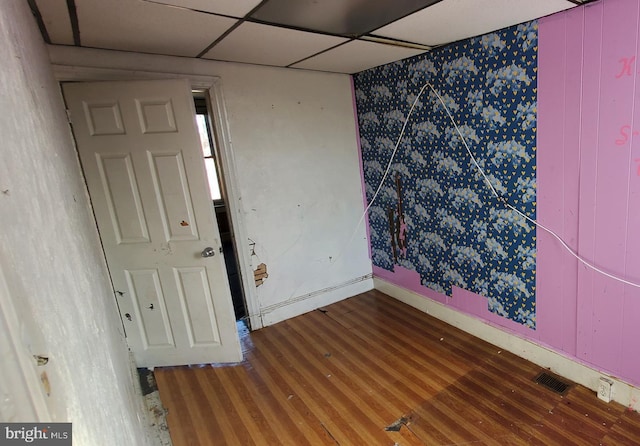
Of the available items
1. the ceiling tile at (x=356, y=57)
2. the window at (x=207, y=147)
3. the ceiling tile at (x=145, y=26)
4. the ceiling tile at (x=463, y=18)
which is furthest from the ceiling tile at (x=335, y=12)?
the window at (x=207, y=147)

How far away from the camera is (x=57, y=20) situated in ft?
5.63

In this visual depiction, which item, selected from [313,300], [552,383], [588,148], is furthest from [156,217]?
[552,383]

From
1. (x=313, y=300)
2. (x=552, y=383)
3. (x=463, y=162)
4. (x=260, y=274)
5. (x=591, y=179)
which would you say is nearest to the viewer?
(x=591, y=179)

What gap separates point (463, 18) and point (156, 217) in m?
2.28

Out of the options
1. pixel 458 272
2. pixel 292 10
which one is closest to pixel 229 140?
pixel 292 10

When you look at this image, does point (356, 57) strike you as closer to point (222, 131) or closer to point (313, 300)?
point (222, 131)

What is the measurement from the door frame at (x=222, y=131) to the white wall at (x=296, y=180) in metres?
0.04

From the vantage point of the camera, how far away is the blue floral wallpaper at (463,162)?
219cm

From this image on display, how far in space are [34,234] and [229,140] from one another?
2388 mm

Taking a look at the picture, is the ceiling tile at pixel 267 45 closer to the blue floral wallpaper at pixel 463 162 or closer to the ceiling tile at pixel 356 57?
the ceiling tile at pixel 356 57

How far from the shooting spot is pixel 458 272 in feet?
9.19

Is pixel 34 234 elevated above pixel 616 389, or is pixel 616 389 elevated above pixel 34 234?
pixel 34 234

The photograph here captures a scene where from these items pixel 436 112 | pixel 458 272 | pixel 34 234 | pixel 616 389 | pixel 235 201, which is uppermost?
pixel 436 112

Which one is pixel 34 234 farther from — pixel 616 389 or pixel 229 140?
pixel 616 389
